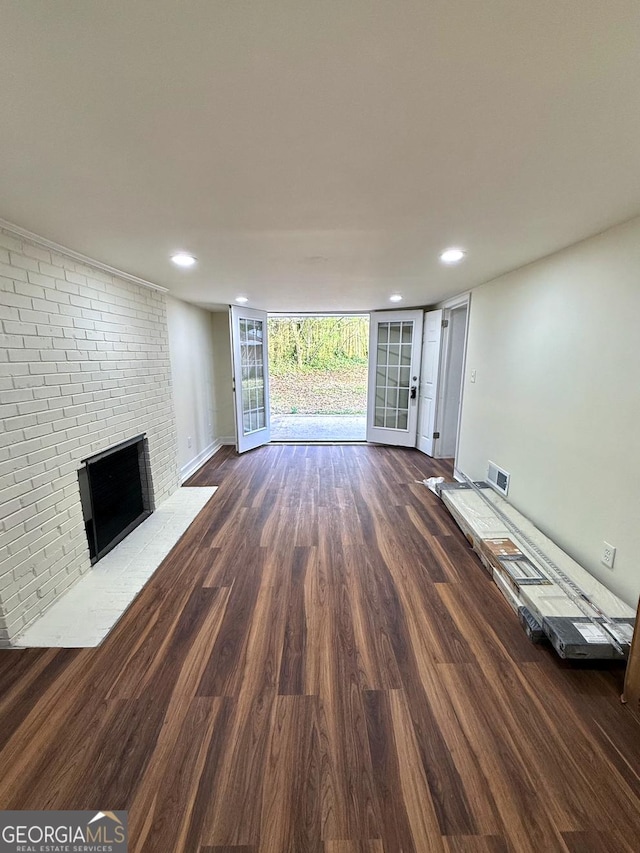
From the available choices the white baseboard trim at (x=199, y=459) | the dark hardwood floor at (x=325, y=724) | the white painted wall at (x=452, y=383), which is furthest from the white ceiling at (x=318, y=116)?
the white baseboard trim at (x=199, y=459)

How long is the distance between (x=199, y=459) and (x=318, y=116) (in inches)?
172

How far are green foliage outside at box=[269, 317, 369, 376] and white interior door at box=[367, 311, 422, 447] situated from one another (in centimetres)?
429

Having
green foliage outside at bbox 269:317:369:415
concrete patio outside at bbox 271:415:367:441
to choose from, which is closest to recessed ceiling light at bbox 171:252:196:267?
concrete patio outside at bbox 271:415:367:441

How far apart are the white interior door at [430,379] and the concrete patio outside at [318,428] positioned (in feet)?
4.08

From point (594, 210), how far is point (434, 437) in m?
3.56

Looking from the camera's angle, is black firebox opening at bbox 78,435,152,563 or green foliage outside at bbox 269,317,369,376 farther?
green foliage outside at bbox 269,317,369,376

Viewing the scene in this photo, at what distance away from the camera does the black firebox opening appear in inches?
96.0

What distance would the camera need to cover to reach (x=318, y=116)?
953mm

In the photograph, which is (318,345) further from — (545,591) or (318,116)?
(318,116)

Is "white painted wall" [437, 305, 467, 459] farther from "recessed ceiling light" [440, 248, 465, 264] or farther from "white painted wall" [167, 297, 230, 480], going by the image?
"white painted wall" [167, 297, 230, 480]

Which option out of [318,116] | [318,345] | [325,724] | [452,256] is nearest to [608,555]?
[325,724]

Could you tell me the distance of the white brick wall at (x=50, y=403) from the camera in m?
1.79

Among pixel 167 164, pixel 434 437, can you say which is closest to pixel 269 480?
pixel 434 437

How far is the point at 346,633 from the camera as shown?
1858 mm
